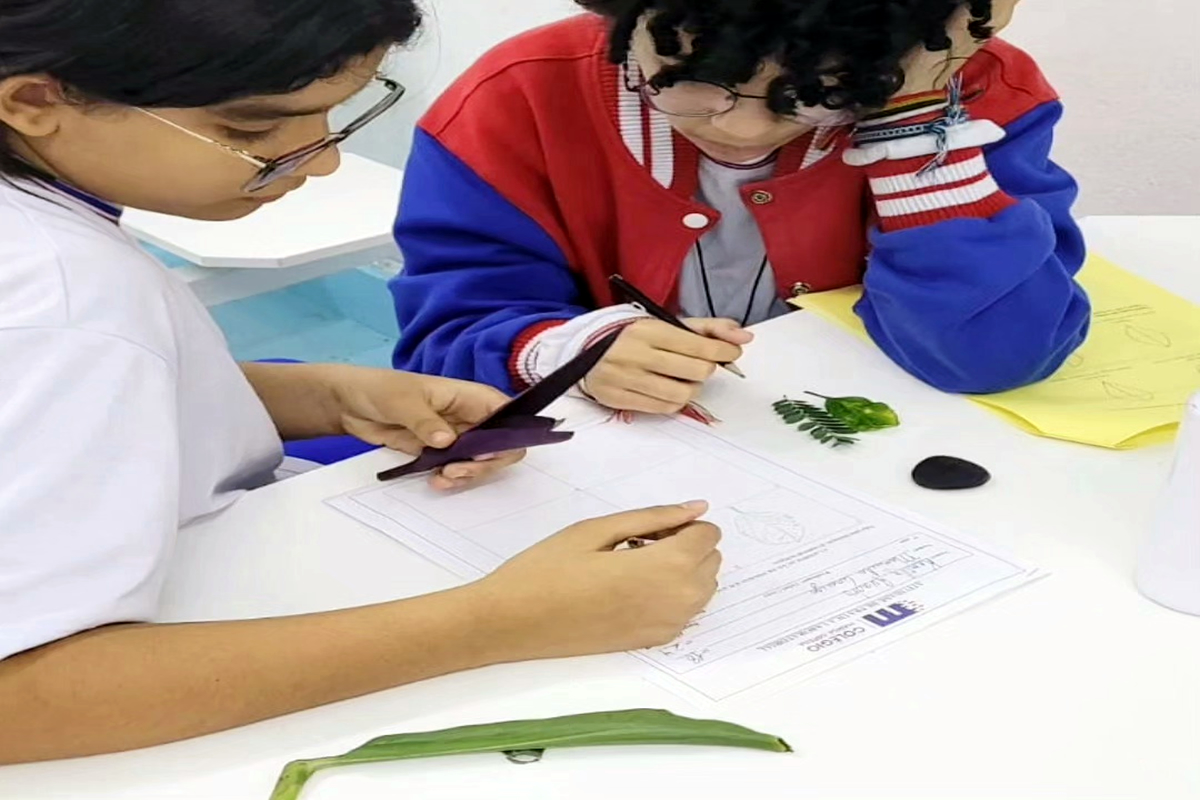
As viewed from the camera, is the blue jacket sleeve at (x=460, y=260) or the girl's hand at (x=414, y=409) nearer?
the girl's hand at (x=414, y=409)

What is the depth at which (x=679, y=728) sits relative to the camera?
2.09 feet

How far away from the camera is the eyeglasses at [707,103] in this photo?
0.99 meters

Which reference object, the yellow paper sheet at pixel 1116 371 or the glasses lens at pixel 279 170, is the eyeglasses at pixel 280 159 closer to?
the glasses lens at pixel 279 170

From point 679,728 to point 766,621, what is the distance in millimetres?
121

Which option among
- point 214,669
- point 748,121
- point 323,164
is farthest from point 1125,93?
point 214,669

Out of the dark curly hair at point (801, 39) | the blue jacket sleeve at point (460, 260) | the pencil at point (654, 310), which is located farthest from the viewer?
the blue jacket sleeve at point (460, 260)

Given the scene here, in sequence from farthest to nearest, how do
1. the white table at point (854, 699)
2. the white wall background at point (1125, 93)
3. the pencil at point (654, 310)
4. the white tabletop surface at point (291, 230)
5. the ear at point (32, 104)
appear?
1. the white tabletop surface at point (291, 230)
2. the white wall background at point (1125, 93)
3. the pencil at point (654, 310)
4. the ear at point (32, 104)
5. the white table at point (854, 699)

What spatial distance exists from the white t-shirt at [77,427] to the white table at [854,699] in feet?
0.26

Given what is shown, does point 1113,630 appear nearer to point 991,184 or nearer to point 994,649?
point 994,649

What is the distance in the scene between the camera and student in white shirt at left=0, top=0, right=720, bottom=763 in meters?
0.64

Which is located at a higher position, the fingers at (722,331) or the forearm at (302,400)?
the fingers at (722,331)

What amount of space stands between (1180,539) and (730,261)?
22.6 inches

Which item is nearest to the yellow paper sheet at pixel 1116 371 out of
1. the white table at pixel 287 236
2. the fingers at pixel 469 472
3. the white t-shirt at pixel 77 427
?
the fingers at pixel 469 472

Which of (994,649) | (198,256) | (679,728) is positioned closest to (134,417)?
(679,728)
